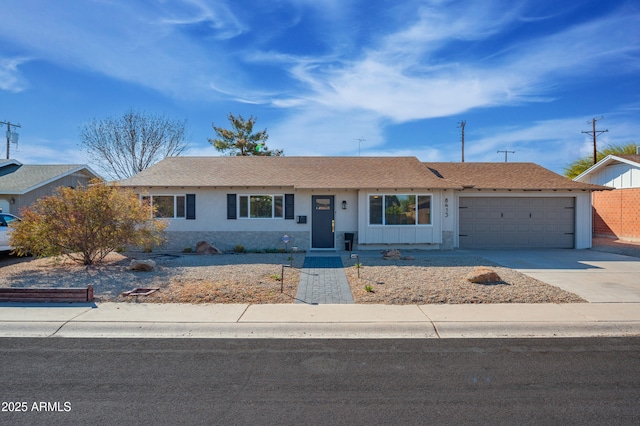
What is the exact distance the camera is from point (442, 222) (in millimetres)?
16078

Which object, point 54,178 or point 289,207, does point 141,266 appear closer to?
point 289,207

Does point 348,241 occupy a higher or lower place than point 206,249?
higher

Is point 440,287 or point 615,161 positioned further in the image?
point 615,161

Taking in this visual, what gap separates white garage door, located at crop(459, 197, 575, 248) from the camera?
1689 cm

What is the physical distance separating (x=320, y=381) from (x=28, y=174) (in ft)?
84.5

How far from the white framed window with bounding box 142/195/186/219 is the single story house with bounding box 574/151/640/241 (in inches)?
845

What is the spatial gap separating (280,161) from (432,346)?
47.9 feet

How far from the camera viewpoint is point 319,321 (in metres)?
6.59

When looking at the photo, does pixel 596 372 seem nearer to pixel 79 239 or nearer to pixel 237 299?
pixel 237 299

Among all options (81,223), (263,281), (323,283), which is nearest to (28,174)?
(81,223)

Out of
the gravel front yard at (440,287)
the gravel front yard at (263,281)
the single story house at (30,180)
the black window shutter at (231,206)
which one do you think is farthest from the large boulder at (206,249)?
the single story house at (30,180)

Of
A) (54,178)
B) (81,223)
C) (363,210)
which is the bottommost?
(81,223)

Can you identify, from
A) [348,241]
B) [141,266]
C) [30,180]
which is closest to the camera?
→ [141,266]


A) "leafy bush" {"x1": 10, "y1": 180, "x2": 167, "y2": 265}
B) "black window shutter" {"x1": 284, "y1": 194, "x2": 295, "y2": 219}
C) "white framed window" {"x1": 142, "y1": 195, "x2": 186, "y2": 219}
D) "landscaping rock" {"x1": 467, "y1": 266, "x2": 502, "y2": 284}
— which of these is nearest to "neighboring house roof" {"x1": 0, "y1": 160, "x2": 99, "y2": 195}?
"white framed window" {"x1": 142, "y1": 195, "x2": 186, "y2": 219}
